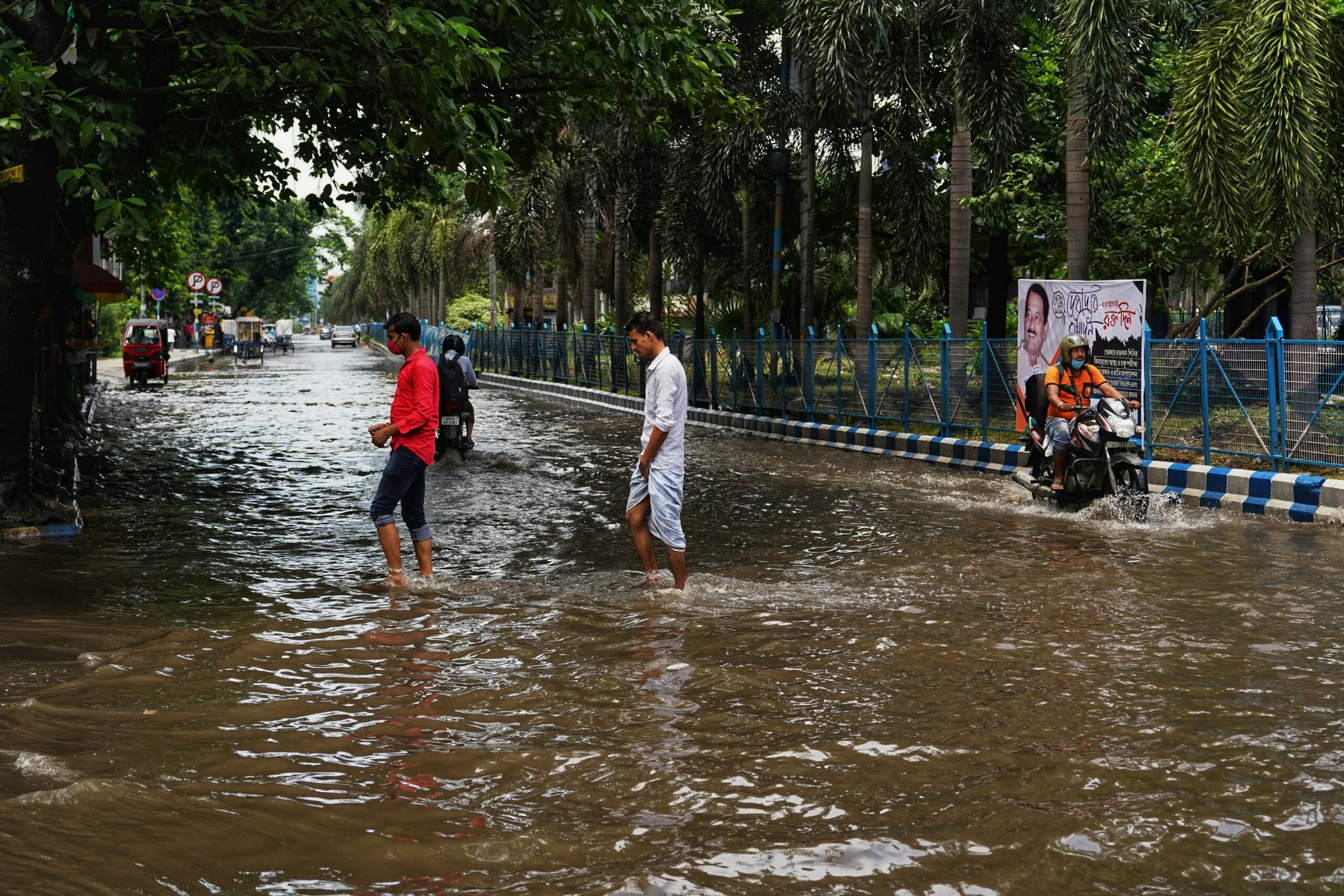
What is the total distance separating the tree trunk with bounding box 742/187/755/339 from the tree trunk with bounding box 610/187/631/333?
8.28 feet

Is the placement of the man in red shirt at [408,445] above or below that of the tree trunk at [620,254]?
below

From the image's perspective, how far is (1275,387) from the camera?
46.7 feet

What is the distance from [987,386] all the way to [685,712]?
14.3 m

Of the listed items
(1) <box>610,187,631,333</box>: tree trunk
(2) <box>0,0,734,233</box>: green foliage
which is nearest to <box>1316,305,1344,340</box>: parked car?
(1) <box>610,187,631,333</box>: tree trunk

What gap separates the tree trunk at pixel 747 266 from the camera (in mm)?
31688

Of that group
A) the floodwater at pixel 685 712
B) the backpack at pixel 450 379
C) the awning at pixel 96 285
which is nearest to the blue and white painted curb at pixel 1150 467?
the floodwater at pixel 685 712

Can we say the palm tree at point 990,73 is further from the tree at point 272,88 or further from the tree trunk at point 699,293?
the tree trunk at point 699,293

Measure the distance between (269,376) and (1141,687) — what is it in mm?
44396

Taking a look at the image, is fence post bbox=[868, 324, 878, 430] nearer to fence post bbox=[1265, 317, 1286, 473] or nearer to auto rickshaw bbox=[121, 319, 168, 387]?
fence post bbox=[1265, 317, 1286, 473]

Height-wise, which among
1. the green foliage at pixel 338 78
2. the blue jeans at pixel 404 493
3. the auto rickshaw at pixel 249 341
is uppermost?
the green foliage at pixel 338 78

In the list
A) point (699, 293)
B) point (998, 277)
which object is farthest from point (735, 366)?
point (998, 277)

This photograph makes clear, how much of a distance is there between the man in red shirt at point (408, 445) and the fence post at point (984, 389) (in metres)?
11.5

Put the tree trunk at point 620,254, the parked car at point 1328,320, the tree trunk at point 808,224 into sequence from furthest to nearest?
1. the parked car at point 1328,320
2. the tree trunk at point 620,254
3. the tree trunk at point 808,224

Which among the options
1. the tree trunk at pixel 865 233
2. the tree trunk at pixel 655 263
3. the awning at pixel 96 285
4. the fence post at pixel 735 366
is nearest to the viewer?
the awning at pixel 96 285
